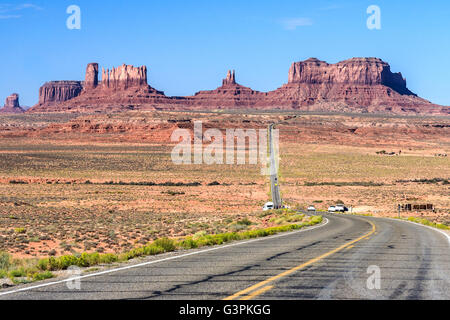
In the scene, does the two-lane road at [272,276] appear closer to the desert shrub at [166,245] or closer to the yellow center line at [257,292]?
the yellow center line at [257,292]

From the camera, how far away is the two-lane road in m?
8.69

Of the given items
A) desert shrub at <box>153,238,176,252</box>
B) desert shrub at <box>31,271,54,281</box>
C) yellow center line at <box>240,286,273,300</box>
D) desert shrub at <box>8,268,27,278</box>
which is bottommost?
desert shrub at <box>153,238,176,252</box>

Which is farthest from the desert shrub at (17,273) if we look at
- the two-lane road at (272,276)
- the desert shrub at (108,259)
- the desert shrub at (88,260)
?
the desert shrub at (108,259)

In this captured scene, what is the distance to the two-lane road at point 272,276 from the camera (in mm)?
8688

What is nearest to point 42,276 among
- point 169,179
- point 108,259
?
point 108,259

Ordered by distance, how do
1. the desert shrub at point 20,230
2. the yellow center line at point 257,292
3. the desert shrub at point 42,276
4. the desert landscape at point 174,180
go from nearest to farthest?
the yellow center line at point 257,292, the desert shrub at point 42,276, the desert shrub at point 20,230, the desert landscape at point 174,180

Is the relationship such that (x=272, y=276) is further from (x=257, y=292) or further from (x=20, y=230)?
(x=20, y=230)

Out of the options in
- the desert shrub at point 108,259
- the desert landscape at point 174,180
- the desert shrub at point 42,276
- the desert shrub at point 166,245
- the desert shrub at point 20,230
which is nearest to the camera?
the desert shrub at point 42,276

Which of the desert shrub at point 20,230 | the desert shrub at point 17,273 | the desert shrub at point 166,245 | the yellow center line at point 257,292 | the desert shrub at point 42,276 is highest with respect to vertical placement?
the yellow center line at point 257,292

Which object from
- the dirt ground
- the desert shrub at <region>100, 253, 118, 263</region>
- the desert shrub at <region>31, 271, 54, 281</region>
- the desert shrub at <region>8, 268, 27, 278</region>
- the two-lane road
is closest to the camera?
the two-lane road

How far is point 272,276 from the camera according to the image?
33.8ft

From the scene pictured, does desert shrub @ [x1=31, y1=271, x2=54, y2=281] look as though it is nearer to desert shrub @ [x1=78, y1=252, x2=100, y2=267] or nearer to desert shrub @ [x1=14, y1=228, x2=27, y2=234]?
desert shrub @ [x1=78, y1=252, x2=100, y2=267]

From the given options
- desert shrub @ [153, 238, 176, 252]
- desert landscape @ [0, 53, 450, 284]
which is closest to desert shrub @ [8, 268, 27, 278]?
desert landscape @ [0, 53, 450, 284]

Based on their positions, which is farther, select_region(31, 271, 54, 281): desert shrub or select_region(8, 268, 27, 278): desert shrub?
select_region(8, 268, 27, 278): desert shrub
